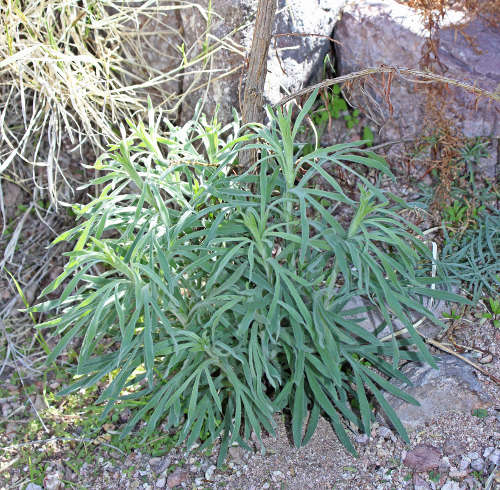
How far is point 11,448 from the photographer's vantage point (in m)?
2.03

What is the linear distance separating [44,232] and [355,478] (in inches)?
70.2

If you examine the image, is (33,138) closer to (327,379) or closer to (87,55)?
(87,55)

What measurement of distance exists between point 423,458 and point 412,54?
166cm

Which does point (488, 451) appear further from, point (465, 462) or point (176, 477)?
point (176, 477)

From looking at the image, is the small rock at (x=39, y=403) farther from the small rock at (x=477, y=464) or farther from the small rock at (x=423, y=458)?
Answer: the small rock at (x=477, y=464)

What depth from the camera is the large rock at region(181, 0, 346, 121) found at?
2418 millimetres

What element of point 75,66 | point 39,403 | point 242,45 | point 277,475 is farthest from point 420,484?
point 75,66

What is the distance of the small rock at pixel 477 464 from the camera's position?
1.68m

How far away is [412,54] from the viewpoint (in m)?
2.57

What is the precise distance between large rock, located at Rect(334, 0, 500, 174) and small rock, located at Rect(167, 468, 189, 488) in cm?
161

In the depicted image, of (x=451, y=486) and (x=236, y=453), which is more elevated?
(x=451, y=486)

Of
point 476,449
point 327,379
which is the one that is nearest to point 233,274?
point 327,379

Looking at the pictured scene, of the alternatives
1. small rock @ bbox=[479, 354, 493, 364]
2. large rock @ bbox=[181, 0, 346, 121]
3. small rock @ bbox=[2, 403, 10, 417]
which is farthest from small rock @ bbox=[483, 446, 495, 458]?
small rock @ bbox=[2, 403, 10, 417]

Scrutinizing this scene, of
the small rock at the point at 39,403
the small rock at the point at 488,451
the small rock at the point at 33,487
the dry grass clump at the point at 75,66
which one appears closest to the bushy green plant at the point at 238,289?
the small rock at the point at 488,451
